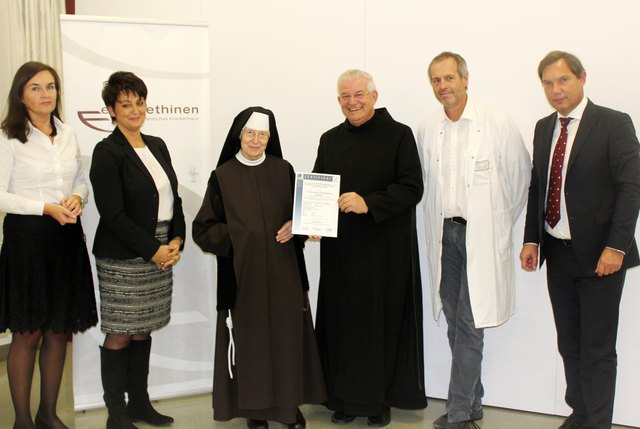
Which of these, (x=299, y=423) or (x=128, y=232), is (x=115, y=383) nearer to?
(x=128, y=232)

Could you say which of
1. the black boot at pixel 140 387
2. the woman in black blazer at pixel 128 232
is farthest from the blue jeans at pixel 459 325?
the black boot at pixel 140 387

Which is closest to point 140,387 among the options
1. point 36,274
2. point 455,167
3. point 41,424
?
point 41,424

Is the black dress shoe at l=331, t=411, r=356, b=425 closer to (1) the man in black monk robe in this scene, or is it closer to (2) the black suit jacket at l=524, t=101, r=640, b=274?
(1) the man in black monk robe

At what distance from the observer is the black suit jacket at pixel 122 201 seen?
3.07 metres

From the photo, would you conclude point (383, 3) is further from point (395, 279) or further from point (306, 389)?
point (306, 389)

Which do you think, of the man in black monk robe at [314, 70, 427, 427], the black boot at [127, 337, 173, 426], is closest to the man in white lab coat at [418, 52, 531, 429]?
the man in black monk robe at [314, 70, 427, 427]

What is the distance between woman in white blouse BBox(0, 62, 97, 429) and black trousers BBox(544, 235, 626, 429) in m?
2.40

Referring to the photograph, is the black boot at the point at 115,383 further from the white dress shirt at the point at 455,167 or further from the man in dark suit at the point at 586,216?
the man in dark suit at the point at 586,216

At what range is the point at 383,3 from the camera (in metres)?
3.83

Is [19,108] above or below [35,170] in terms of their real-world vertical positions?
above

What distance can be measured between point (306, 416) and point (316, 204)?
132 centimetres

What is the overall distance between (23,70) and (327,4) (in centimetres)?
185

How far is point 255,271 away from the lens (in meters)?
3.19

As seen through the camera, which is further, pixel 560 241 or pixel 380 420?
pixel 380 420
